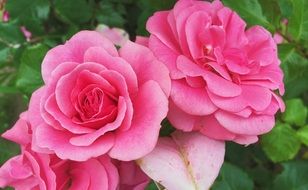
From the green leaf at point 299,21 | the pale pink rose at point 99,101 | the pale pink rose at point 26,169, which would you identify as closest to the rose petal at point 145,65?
the pale pink rose at point 99,101

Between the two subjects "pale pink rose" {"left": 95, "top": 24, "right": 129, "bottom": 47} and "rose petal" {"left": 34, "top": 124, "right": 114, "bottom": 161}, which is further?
"pale pink rose" {"left": 95, "top": 24, "right": 129, "bottom": 47}

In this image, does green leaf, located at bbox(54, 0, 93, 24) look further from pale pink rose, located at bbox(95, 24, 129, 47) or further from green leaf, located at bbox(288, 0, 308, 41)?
green leaf, located at bbox(288, 0, 308, 41)

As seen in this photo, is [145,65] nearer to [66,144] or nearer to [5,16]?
[66,144]

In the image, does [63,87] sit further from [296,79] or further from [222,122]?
[296,79]

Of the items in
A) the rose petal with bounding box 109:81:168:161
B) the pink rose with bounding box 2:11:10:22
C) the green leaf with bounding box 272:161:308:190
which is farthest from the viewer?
the pink rose with bounding box 2:11:10:22

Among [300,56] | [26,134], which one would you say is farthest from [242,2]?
[26,134]

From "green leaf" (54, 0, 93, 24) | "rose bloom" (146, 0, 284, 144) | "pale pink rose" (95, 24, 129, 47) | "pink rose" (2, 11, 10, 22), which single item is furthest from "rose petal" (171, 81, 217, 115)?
"pink rose" (2, 11, 10, 22)
